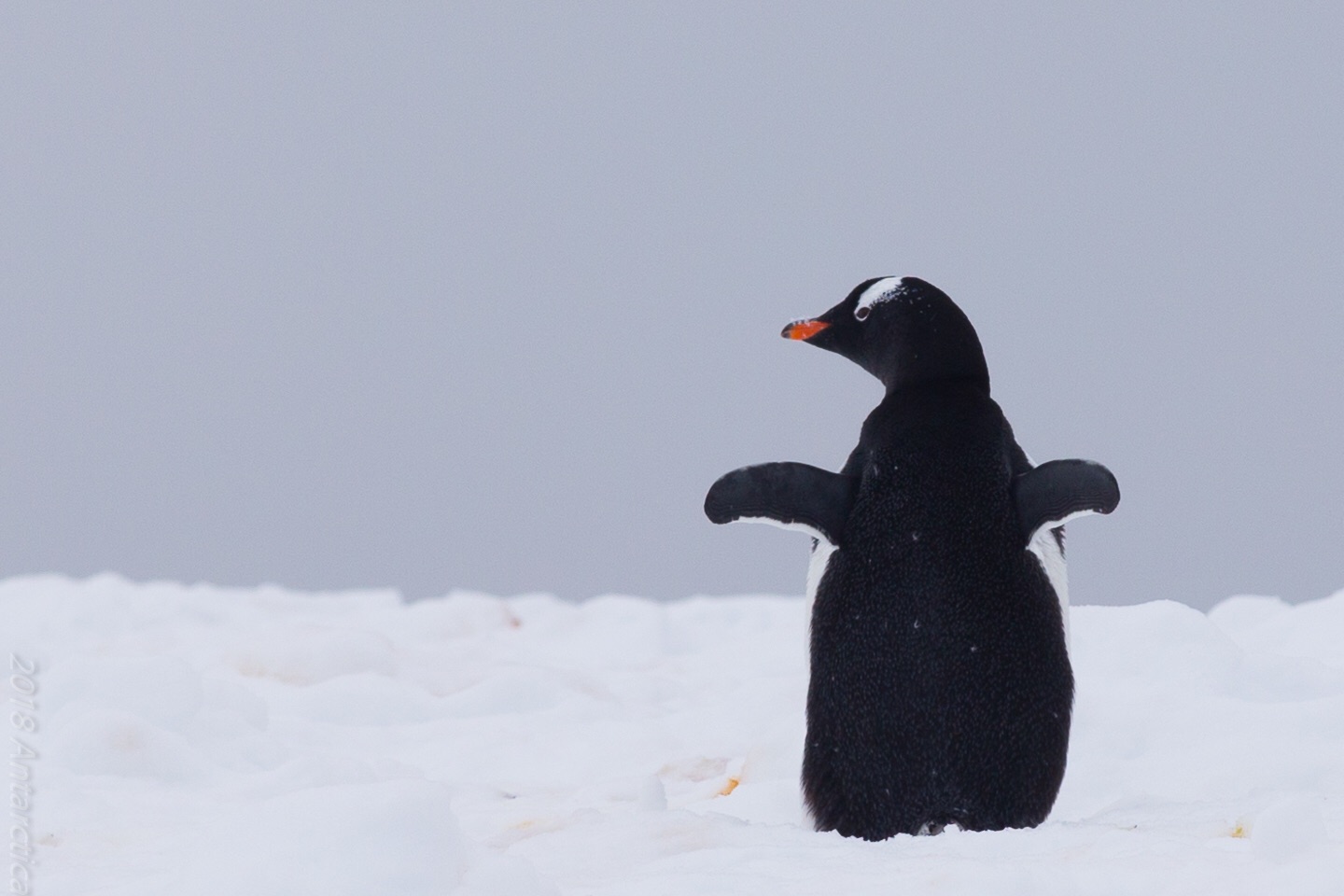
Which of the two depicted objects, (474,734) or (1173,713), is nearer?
(1173,713)

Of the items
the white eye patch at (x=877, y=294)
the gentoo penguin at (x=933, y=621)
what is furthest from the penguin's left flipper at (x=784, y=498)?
the white eye patch at (x=877, y=294)

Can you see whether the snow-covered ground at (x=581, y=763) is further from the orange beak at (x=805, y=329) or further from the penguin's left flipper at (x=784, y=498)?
the orange beak at (x=805, y=329)

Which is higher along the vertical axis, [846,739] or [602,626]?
[602,626]

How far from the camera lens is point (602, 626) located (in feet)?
26.1

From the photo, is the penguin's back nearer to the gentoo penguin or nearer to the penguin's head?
the gentoo penguin

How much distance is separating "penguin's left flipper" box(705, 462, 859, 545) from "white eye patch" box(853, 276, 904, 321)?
56 centimetres

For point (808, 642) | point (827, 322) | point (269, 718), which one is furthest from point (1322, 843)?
point (269, 718)

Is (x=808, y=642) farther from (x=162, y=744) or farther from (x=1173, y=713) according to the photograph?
(x=162, y=744)

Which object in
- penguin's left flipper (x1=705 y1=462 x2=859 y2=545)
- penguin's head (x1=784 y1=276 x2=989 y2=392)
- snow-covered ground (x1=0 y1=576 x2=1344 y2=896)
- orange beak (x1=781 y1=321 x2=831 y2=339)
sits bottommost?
snow-covered ground (x1=0 y1=576 x2=1344 y2=896)

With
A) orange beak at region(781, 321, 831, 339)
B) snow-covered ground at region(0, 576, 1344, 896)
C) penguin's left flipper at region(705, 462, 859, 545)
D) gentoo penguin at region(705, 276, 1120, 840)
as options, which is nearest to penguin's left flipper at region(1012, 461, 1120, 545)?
gentoo penguin at region(705, 276, 1120, 840)

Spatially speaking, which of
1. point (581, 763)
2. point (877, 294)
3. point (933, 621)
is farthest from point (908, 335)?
point (581, 763)

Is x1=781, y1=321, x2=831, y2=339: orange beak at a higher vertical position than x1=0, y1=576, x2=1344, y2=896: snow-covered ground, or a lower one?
higher

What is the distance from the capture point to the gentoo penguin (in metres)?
2.76

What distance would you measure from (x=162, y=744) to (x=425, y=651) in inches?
97.2
